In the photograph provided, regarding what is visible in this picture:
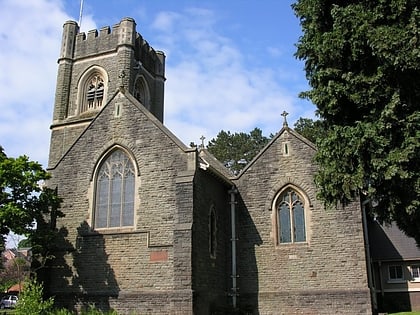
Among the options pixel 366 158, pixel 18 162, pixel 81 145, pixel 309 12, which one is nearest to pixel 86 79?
pixel 81 145

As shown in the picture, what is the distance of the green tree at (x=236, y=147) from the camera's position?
179ft

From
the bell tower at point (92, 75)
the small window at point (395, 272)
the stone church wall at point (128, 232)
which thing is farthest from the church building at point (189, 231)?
the small window at point (395, 272)

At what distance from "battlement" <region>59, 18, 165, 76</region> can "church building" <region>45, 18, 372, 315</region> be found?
13.0 m

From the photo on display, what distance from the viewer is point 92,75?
106 feet

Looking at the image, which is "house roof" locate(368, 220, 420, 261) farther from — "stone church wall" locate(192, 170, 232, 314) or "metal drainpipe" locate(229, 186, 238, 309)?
"stone church wall" locate(192, 170, 232, 314)

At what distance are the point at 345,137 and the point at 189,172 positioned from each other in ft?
23.5

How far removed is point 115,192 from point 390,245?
18266 mm

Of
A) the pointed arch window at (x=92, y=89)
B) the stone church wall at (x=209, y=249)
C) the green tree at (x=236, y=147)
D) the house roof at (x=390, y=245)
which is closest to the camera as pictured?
the stone church wall at (x=209, y=249)

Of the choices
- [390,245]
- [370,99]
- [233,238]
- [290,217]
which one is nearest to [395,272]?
[390,245]

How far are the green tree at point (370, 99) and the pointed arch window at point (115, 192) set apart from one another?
28.5 ft

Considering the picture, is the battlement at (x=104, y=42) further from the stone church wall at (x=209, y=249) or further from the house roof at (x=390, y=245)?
the house roof at (x=390, y=245)

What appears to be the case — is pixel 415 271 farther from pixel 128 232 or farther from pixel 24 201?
pixel 24 201

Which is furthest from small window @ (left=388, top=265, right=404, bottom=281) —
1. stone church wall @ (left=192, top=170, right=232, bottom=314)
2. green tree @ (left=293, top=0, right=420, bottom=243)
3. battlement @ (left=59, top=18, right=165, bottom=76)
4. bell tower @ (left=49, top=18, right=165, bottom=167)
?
battlement @ (left=59, top=18, right=165, bottom=76)

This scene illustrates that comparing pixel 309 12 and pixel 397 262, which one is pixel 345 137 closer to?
pixel 309 12
